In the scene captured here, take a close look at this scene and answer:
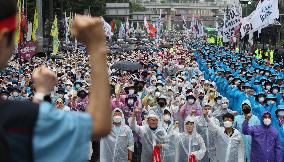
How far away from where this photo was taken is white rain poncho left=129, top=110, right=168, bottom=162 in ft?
33.6

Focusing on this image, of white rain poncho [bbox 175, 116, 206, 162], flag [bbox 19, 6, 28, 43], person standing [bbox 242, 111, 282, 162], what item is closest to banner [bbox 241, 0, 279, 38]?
flag [bbox 19, 6, 28, 43]

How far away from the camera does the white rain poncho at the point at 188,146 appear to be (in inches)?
402

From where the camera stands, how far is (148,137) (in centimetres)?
1035

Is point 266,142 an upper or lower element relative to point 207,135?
upper

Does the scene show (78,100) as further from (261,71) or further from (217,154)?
(261,71)

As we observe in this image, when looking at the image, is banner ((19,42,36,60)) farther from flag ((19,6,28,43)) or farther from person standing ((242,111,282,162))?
person standing ((242,111,282,162))

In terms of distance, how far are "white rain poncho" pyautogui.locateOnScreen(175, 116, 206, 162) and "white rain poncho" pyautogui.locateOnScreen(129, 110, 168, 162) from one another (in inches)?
10.4

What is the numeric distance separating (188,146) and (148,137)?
0.59 meters

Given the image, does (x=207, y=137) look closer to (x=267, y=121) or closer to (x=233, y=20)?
(x=267, y=121)

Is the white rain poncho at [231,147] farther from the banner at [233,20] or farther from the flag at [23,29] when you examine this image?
the banner at [233,20]

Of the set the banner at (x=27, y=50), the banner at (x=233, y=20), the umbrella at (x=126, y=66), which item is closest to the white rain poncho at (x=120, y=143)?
the banner at (x=27, y=50)

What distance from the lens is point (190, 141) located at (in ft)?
33.7

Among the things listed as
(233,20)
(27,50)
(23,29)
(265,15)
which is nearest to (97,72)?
(27,50)

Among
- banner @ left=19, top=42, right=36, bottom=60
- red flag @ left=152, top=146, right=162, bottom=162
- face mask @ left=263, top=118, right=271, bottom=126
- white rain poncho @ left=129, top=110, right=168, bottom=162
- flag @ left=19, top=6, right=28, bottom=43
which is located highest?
flag @ left=19, top=6, right=28, bottom=43
